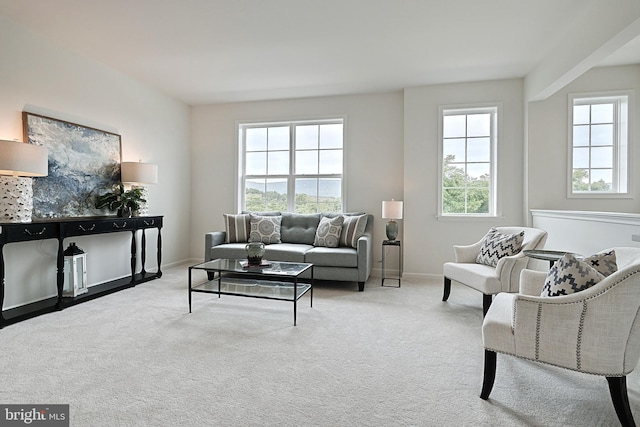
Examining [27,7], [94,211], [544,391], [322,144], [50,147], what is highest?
[27,7]

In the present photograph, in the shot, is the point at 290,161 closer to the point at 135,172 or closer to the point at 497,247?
the point at 135,172

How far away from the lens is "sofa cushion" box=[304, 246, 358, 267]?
13.0 feet

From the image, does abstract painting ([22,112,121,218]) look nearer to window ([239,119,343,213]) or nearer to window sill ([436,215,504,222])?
window ([239,119,343,213])

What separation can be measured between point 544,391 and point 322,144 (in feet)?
13.6

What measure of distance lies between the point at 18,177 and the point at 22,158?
25 centimetres

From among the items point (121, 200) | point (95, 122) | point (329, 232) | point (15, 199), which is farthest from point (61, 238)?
point (329, 232)

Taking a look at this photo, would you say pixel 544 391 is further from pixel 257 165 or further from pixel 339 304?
pixel 257 165

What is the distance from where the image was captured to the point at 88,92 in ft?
12.7

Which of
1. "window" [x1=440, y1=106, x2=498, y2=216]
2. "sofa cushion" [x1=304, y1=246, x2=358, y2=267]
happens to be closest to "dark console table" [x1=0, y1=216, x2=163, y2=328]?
"sofa cushion" [x1=304, y1=246, x2=358, y2=267]

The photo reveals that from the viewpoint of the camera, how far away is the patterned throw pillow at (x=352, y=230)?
4.34 metres

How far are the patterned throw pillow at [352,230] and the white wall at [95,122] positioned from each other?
2750mm

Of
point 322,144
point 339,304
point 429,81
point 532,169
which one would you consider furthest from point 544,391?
point 322,144

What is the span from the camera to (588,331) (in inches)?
60.6

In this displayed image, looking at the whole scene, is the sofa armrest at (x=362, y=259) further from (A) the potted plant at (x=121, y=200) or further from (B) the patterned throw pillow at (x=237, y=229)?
(A) the potted plant at (x=121, y=200)
